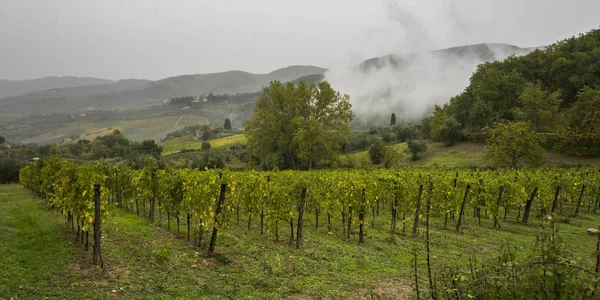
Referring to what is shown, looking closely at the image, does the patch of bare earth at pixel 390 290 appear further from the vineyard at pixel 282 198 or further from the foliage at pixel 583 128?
the foliage at pixel 583 128

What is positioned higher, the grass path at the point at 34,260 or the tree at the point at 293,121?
the tree at the point at 293,121

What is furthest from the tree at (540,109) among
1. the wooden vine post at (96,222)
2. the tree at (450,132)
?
the wooden vine post at (96,222)

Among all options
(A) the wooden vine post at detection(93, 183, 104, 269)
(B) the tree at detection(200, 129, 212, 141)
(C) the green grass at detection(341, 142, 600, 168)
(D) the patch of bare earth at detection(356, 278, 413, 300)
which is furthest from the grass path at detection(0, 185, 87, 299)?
(B) the tree at detection(200, 129, 212, 141)

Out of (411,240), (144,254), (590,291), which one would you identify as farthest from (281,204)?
(590,291)

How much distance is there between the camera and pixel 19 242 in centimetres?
941

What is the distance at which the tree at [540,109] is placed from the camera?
138 ft

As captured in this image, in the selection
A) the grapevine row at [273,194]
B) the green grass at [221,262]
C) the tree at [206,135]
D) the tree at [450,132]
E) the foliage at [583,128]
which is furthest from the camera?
the tree at [206,135]

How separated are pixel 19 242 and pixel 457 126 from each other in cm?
5654

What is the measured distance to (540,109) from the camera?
4156 centimetres

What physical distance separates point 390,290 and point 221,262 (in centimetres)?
503

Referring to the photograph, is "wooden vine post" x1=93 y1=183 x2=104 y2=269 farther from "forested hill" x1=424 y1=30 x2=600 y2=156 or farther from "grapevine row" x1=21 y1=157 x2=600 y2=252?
"forested hill" x1=424 y1=30 x2=600 y2=156

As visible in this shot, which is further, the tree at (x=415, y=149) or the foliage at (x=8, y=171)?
the tree at (x=415, y=149)

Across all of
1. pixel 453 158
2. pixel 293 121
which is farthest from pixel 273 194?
pixel 453 158

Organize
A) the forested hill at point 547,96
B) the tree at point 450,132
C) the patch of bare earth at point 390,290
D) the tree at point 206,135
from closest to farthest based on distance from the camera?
1. the patch of bare earth at point 390,290
2. the forested hill at point 547,96
3. the tree at point 450,132
4. the tree at point 206,135
